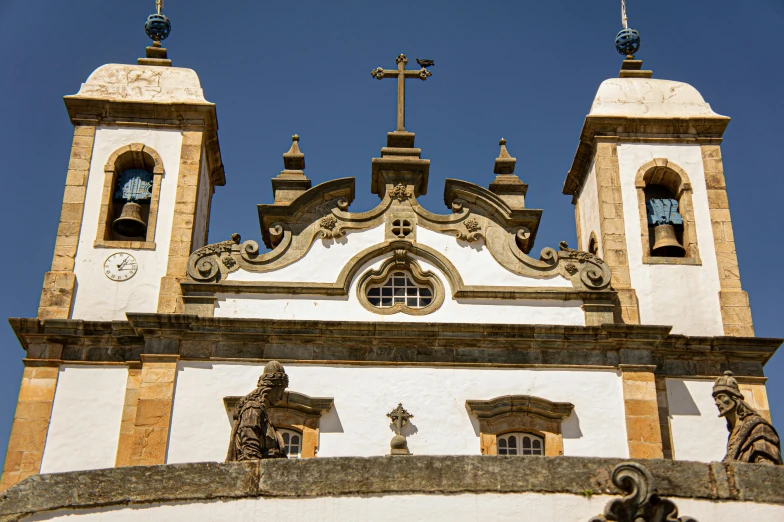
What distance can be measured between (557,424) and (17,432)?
7203 mm

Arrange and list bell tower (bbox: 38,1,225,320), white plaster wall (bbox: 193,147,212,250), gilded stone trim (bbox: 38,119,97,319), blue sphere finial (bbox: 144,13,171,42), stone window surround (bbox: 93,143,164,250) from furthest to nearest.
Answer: blue sphere finial (bbox: 144,13,171,42)
white plaster wall (bbox: 193,147,212,250)
stone window surround (bbox: 93,143,164,250)
bell tower (bbox: 38,1,225,320)
gilded stone trim (bbox: 38,119,97,319)

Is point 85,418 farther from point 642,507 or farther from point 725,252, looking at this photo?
point 725,252

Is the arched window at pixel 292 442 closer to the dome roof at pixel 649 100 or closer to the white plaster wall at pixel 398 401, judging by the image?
the white plaster wall at pixel 398 401

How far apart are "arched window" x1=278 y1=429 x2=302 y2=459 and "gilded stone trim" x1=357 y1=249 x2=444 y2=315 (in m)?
2.23

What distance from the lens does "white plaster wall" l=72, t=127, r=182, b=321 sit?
18.8 m

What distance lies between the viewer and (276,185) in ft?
67.4

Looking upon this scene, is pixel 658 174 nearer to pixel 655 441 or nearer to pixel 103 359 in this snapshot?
pixel 655 441

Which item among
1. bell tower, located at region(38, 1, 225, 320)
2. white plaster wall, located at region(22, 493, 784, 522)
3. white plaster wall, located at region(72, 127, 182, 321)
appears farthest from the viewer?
bell tower, located at region(38, 1, 225, 320)

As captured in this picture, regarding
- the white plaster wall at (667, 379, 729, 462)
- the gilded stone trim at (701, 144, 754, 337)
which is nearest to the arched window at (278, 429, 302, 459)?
the white plaster wall at (667, 379, 729, 462)

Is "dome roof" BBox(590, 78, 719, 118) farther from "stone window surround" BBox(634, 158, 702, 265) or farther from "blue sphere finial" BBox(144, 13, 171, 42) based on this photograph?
"blue sphere finial" BBox(144, 13, 171, 42)

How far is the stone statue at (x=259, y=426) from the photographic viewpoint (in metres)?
11.6

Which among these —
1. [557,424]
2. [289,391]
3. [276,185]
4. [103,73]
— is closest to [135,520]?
[289,391]

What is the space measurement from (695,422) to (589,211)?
5123 millimetres

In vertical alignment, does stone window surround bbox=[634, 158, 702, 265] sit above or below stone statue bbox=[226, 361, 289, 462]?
above
